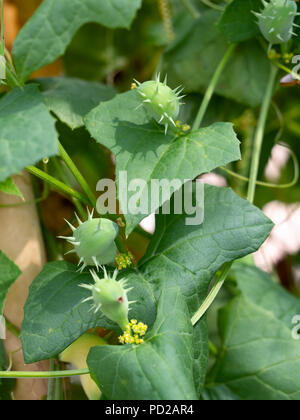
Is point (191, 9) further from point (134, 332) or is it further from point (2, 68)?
point (134, 332)

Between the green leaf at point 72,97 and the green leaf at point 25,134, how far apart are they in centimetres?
14

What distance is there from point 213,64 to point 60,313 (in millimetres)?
414

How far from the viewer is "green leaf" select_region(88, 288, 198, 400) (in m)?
0.45

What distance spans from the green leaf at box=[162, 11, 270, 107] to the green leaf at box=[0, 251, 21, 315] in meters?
0.35

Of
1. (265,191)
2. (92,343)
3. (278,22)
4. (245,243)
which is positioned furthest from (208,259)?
(265,191)

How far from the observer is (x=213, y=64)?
767 mm

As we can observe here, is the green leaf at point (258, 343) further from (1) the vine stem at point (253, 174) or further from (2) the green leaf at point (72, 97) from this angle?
(2) the green leaf at point (72, 97)

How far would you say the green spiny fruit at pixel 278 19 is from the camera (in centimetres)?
59

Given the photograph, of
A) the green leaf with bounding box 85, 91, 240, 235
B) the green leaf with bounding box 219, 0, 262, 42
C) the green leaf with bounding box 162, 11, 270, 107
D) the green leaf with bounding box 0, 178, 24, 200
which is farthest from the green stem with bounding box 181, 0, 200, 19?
the green leaf with bounding box 0, 178, 24, 200

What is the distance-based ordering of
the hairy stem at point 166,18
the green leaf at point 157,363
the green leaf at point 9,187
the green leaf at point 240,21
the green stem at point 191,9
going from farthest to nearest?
the hairy stem at point 166,18, the green stem at point 191,9, the green leaf at point 240,21, the green leaf at point 9,187, the green leaf at point 157,363

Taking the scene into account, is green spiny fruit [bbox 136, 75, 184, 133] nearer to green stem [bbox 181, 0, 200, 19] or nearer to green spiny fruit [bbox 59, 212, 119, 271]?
green spiny fruit [bbox 59, 212, 119, 271]

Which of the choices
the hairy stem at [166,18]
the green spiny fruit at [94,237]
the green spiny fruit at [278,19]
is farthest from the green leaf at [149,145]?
the hairy stem at [166,18]

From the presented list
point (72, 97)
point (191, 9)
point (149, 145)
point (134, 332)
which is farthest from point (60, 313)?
point (191, 9)
